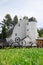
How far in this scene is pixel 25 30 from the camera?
69.1m

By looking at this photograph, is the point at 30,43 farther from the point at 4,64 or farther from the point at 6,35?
the point at 4,64

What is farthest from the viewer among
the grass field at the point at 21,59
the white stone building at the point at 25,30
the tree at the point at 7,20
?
the tree at the point at 7,20

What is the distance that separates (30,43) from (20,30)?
579 cm

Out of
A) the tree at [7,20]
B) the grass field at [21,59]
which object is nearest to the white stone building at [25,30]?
the tree at [7,20]

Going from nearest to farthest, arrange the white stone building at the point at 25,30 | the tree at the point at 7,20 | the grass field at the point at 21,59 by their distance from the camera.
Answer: the grass field at the point at 21,59, the white stone building at the point at 25,30, the tree at the point at 7,20

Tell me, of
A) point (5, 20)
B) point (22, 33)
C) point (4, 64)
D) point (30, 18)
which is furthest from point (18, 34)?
point (4, 64)

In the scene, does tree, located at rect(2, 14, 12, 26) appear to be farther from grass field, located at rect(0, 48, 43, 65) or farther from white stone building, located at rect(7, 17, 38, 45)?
grass field, located at rect(0, 48, 43, 65)

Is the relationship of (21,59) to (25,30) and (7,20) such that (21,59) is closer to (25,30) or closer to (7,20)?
(25,30)

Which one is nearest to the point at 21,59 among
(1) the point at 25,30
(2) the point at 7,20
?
(1) the point at 25,30

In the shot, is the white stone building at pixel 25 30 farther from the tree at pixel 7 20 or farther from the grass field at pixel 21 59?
the grass field at pixel 21 59

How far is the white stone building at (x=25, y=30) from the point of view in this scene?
66.8 meters

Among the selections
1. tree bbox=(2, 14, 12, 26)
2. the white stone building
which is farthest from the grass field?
tree bbox=(2, 14, 12, 26)

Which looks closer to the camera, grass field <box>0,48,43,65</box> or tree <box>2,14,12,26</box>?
grass field <box>0,48,43,65</box>

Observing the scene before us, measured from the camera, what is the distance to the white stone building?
66750 mm
